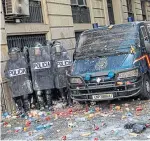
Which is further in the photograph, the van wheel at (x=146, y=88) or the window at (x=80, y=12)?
the window at (x=80, y=12)

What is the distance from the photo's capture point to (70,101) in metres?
9.44

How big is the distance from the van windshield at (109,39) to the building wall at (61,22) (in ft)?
10.1

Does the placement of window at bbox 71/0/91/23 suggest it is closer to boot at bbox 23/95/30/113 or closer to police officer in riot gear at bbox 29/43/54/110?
police officer in riot gear at bbox 29/43/54/110

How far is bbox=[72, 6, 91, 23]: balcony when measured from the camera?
49.3 feet

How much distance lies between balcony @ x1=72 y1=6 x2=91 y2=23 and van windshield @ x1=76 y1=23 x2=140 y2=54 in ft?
18.0

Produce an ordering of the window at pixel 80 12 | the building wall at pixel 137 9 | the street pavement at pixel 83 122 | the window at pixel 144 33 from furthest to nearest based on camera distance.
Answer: the building wall at pixel 137 9 < the window at pixel 80 12 < the window at pixel 144 33 < the street pavement at pixel 83 122

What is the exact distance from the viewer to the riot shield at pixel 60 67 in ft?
30.5

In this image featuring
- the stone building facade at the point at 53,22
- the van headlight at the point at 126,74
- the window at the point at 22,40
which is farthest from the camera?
the window at the point at 22,40

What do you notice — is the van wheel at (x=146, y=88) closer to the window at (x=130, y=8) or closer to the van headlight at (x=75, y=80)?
the van headlight at (x=75, y=80)

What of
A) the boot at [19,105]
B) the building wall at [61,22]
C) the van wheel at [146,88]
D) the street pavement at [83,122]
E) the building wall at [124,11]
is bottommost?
the street pavement at [83,122]

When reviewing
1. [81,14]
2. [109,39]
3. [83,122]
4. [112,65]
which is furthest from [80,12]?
[83,122]

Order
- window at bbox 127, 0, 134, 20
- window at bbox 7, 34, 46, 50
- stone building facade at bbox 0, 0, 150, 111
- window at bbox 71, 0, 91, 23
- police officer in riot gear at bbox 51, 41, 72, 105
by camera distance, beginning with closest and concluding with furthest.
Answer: police officer in riot gear at bbox 51, 41, 72, 105, stone building facade at bbox 0, 0, 150, 111, window at bbox 7, 34, 46, 50, window at bbox 71, 0, 91, 23, window at bbox 127, 0, 134, 20

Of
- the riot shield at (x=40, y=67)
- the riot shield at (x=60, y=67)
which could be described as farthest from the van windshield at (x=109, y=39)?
the riot shield at (x=40, y=67)

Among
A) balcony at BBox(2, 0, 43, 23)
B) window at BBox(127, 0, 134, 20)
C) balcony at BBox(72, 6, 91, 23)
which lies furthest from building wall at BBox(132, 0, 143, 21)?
balcony at BBox(2, 0, 43, 23)
